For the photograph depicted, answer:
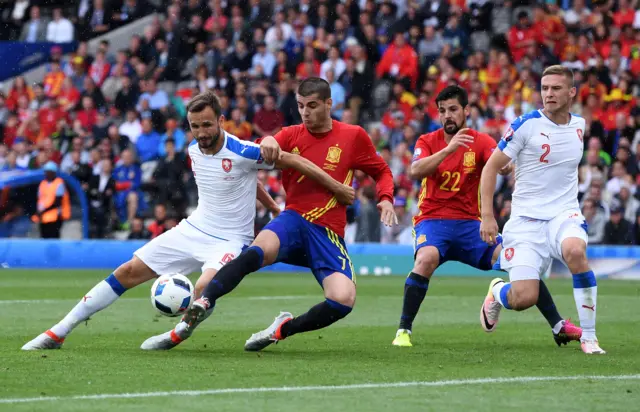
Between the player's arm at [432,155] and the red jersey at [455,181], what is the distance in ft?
0.23

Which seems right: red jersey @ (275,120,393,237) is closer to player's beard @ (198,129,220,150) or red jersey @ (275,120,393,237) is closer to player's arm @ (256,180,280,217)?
player's arm @ (256,180,280,217)

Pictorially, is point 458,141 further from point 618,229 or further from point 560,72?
point 618,229

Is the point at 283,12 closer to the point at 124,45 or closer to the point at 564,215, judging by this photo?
the point at 124,45

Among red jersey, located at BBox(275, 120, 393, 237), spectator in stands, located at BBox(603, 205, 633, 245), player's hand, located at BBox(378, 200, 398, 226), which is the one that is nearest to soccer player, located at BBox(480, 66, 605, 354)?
Result: player's hand, located at BBox(378, 200, 398, 226)

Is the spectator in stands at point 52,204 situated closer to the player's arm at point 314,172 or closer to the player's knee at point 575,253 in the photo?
the player's arm at point 314,172

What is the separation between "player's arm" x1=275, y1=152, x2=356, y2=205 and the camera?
8.30 m

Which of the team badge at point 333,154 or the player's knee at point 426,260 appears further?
the player's knee at point 426,260

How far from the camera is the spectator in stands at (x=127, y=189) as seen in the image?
22.0 m

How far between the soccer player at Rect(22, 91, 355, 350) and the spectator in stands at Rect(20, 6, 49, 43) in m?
20.4

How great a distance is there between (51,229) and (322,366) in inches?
572

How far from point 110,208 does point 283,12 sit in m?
6.51

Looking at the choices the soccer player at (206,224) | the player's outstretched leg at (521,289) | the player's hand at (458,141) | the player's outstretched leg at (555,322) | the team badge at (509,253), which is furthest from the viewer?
the player's outstretched leg at (555,322)

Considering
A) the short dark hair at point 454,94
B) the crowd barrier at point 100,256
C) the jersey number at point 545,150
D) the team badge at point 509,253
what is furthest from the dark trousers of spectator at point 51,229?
the jersey number at point 545,150

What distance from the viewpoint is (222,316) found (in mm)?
12094
